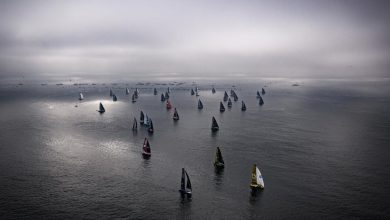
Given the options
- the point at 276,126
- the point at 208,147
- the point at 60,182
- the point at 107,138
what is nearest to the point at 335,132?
the point at 276,126

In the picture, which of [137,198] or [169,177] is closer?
[137,198]

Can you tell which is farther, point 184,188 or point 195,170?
point 195,170

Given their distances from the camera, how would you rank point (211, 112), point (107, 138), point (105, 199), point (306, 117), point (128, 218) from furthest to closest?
1. point (211, 112)
2. point (306, 117)
3. point (107, 138)
4. point (105, 199)
5. point (128, 218)

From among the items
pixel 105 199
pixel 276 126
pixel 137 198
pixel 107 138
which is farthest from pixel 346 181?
pixel 107 138

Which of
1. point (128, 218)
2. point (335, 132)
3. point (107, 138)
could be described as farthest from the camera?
point (335, 132)

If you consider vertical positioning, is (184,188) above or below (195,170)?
above

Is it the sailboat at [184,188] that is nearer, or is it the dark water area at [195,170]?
the dark water area at [195,170]

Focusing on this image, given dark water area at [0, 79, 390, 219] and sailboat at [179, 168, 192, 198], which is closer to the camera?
dark water area at [0, 79, 390, 219]

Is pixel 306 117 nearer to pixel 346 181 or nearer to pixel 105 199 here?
pixel 346 181

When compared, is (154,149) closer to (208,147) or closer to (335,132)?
(208,147)
